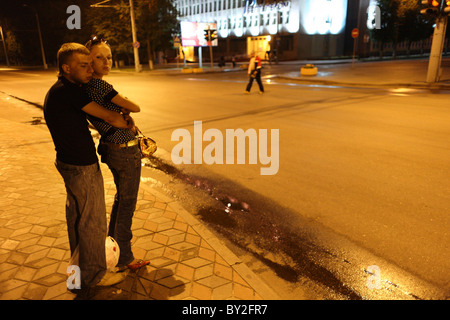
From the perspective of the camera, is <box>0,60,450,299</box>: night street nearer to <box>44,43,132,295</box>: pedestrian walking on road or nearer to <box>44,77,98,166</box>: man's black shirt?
<box>44,43,132,295</box>: pedestrian walking on road

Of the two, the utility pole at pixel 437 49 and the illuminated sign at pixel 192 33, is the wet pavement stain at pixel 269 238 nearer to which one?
the utility pole at pixel 437 49

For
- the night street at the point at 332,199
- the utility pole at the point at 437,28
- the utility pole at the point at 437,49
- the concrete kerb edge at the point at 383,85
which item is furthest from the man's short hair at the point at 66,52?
→ the utility pole at the point at 437,49

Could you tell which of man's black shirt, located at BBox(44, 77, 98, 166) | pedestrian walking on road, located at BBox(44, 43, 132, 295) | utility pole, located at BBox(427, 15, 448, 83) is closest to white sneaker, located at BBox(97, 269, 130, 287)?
pedestrian walking on road, located at BBox(44, 43, 132, 295)

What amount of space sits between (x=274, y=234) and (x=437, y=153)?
14.1ft

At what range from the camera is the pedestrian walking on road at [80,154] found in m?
2.34

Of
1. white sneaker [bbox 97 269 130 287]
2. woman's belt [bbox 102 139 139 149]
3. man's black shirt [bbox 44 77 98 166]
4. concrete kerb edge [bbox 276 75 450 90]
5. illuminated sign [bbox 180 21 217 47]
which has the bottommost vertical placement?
white sneaker [bbox 97 269 130 287]

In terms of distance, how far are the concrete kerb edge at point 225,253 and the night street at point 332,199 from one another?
18 cm

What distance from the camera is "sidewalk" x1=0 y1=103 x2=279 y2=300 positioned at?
2850mm

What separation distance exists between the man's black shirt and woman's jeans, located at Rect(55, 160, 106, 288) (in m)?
0.09

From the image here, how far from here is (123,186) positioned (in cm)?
283

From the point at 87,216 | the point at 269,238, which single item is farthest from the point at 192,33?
the point at 87,216

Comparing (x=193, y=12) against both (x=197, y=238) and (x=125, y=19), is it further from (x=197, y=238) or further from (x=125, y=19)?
(x=197, y=238)

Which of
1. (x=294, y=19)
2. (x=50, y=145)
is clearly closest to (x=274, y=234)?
(x=50, y=145)

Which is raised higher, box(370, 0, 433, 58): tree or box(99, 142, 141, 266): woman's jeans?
box(370, 0, 433, 58): tree
